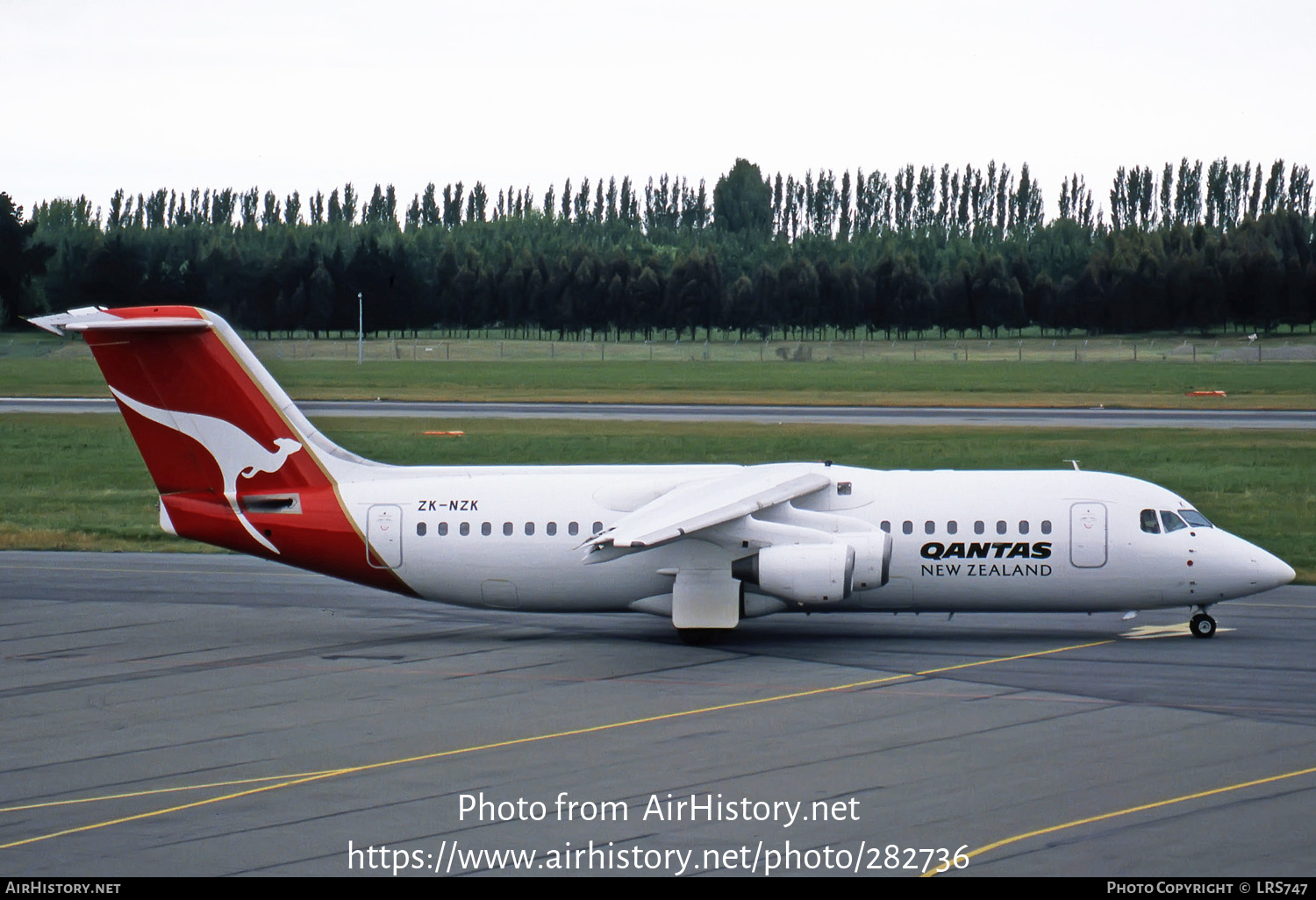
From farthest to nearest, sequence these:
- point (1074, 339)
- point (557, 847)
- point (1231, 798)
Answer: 1. point (1074, 339)
2. point (1231, 798)
3. point (557, 847)

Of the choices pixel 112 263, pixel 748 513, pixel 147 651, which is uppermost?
pixel 112 263

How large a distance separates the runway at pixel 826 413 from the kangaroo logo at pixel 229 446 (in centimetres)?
4253

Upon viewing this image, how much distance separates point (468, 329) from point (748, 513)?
157 m

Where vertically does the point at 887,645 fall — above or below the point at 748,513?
below

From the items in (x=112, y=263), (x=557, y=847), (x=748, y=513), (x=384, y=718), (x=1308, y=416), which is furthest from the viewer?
(x=1308, y=416)

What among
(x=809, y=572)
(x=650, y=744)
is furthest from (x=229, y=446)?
(x=650, y=744)

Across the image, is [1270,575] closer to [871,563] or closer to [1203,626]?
[1203,626]

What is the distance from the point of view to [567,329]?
18112 centimetres

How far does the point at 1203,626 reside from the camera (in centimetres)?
2734

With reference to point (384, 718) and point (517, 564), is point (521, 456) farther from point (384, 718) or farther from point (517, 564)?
point (384, 718)

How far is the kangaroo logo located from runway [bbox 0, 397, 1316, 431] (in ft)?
140

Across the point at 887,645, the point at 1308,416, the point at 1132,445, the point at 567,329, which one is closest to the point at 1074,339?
the point at 567,329

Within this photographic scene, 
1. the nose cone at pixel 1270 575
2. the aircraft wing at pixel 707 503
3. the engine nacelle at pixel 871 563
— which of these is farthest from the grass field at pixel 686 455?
the aircraft wing at pixel 707 503

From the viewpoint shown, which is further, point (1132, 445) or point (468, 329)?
point (468, 329)
